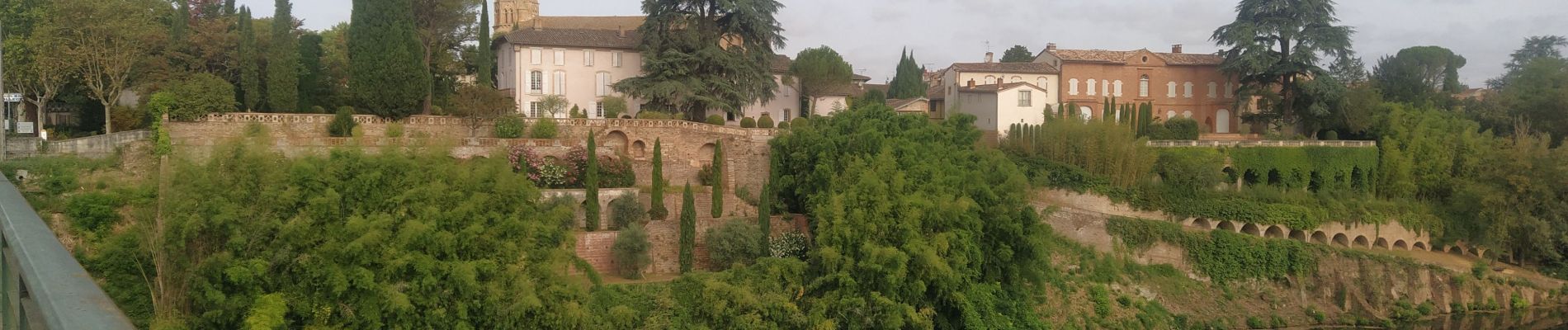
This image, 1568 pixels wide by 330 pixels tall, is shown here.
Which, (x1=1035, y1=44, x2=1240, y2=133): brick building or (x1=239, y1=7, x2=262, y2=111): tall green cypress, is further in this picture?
(x1=1035, y1=44, x2=1240, y2=133): brick building

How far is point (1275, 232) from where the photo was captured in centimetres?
4106

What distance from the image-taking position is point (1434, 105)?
4903cm

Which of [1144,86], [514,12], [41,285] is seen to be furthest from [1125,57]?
[41,285]

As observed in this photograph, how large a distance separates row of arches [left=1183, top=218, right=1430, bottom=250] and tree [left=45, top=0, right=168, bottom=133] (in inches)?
1355

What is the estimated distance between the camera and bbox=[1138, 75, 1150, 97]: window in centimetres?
5159

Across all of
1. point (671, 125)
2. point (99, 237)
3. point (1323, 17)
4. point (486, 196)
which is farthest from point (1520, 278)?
point (99, 237)

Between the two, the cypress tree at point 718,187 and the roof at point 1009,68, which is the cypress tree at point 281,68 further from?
the roof at point 1009,68

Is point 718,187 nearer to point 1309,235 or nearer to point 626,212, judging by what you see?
point 626,212

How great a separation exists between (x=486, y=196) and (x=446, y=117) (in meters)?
14.7

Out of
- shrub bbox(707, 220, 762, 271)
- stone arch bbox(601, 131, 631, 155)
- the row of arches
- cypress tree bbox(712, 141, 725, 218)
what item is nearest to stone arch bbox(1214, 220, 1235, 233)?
the row of arches

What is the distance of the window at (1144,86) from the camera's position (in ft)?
169

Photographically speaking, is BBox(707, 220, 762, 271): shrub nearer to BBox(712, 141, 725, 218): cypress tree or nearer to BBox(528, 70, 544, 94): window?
BBox(712, 141, 725, 218): cypress tree

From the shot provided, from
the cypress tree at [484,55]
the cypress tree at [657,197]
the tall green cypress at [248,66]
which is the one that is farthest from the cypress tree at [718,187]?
the tall green cypress at [248,66]

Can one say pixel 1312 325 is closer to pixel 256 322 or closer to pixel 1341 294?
pixel 1341 294
